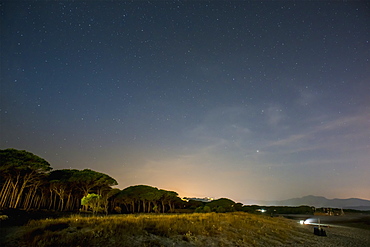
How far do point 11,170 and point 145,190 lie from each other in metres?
34.7

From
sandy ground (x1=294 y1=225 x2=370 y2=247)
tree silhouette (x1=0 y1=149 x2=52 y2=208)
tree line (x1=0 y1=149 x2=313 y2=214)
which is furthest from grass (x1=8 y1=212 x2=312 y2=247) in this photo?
tree silhouette (x1=0 y1=149 x2=52 y2=208)

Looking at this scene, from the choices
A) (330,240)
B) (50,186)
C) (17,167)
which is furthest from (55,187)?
(330,240)

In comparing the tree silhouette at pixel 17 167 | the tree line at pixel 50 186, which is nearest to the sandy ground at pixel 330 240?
the tree line at pixel 50 186

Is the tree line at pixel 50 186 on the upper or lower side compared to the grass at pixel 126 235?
upper

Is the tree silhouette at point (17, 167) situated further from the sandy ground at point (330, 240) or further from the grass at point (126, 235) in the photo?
the sandy ground at point (330, 240)

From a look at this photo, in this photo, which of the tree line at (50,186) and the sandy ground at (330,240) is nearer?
the sandy ground at (330,240)

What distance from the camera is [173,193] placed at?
66062 mm

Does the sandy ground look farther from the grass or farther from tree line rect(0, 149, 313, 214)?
tree line rect(0, 149, 313, 214)

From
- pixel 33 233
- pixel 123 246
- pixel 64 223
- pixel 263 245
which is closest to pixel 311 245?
pixel 263 245

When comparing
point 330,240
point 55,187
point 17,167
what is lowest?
point 330,240

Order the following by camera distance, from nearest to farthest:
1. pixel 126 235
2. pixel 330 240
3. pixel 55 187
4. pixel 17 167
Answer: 1. pixel 126 235
2. pixel 330 240
3. pixel 17 167
4. pixel 55 187

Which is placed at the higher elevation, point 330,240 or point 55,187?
point 55,187

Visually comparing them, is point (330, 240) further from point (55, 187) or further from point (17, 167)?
point (55, 187)

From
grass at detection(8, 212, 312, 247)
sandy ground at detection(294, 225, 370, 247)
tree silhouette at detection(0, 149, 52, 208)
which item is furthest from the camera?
tree silhouette at detection(0, 149, 52, 208)
